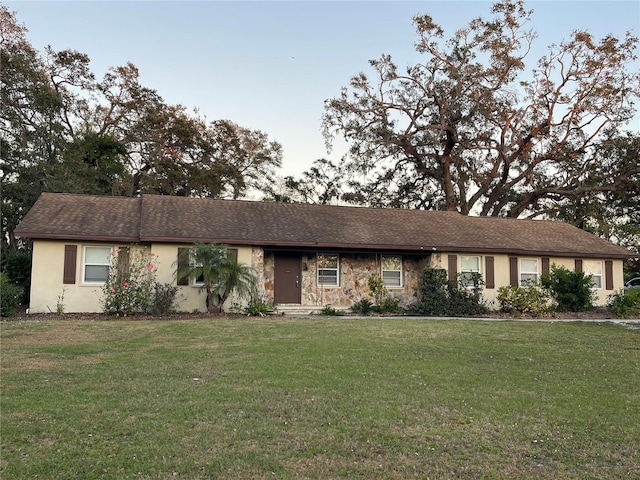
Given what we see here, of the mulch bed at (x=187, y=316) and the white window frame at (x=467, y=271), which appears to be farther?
the white window frame at (x=467, y=271)

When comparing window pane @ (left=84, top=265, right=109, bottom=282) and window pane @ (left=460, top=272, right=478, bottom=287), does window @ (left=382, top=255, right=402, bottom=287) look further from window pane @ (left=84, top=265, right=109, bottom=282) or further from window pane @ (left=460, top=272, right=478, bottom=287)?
window pane @ (left=84, top=265, right=109, bottom=282)

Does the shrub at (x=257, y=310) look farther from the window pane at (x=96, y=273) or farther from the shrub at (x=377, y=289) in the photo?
the window pane at (x=96, y=273)

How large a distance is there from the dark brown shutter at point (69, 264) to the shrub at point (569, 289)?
1576 cm

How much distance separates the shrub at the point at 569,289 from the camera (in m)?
18.0

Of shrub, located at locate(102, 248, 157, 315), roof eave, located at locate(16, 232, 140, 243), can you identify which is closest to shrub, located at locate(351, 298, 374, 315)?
shrub, located at locate(102, 248, 157, 315)

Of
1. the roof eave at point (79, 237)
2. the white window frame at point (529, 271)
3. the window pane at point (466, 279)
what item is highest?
the roof eave at point (79, 237)

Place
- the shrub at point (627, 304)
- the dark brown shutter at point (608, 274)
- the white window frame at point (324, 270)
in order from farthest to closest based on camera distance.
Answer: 1. the dark brown shutter at point (608, 274)
2. the white window frame at point (324, 270)
3. the shrub at point (627, 304)

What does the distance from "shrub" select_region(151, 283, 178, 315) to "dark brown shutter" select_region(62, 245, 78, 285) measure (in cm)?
254

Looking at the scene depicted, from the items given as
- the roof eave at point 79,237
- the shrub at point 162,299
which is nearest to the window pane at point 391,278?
the shrub at point 162,299

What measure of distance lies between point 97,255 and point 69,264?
82cm

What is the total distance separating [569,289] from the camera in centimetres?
1816

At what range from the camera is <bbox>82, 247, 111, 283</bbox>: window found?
15.5 metres

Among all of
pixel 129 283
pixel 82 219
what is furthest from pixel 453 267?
pixel 82 219

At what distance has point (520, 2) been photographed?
29.3 metres
